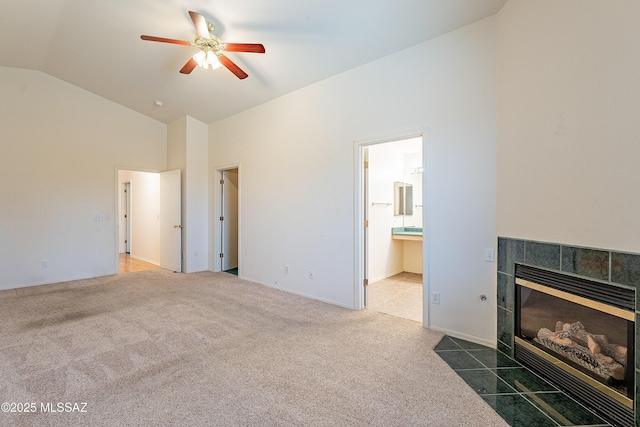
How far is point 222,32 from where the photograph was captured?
3.18 m

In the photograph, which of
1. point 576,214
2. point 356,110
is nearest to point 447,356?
point 576,214

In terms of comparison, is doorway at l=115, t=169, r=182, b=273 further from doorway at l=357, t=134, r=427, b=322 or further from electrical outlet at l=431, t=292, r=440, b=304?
electrical outlet at l=431, t=292, r=440, b=304

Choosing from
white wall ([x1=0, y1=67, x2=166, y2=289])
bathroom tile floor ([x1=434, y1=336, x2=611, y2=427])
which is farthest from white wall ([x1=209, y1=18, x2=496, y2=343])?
white wall ([x1=0, y1=67, x2=166, y2=289])

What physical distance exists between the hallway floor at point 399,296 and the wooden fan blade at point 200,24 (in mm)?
3524

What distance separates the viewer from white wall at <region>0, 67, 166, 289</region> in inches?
180

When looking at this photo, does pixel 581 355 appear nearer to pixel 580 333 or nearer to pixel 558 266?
pixel 580 333

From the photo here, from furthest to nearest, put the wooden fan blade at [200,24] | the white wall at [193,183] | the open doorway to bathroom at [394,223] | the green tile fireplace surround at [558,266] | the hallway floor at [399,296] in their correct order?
the white wall at [193,183], the open doorway to bathroom at [394,223], the hallway floor at [399,296], the wooden fan blade at [200,24], the green tile fireplace surround at [558,266]

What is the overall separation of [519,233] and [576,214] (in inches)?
19.6

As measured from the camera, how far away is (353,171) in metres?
3.60

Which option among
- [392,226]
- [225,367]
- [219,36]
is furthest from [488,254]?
[219,36]

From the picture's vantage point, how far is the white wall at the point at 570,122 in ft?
5.21

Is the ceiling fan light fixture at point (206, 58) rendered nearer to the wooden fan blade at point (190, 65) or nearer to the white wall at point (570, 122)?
the wooden fan blade at point (190, 65)

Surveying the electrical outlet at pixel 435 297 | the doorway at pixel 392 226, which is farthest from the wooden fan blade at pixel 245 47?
the electrical outlet at pixel 435 297

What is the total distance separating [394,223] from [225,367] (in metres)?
4.03
